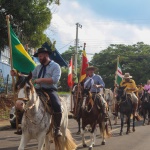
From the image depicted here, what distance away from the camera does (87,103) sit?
11414 millimetres

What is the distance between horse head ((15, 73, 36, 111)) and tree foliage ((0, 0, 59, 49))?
13.0 meters

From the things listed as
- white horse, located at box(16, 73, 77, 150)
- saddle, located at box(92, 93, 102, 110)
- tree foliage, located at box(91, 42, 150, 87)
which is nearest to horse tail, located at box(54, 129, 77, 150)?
white horse, located at box(16, 73, 77, 150)

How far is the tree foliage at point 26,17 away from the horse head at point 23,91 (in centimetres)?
1298

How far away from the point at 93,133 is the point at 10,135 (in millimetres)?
4285

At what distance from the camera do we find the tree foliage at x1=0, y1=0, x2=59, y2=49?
19500 mm

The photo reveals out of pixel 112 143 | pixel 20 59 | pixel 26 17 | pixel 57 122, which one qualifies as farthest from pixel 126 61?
pixel 57 122

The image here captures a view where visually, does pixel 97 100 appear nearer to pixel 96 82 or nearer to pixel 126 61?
pixel 96 82

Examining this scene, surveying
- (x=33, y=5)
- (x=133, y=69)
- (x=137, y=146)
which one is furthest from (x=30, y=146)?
(x=133, y=69)

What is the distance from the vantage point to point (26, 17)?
1972cm

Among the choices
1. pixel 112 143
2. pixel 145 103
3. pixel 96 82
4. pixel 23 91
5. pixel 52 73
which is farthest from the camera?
pixel 145 103

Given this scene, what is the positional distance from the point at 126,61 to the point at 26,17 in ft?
144

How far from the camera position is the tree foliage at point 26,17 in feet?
64.0

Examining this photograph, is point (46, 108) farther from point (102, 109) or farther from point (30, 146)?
point (102, 109)

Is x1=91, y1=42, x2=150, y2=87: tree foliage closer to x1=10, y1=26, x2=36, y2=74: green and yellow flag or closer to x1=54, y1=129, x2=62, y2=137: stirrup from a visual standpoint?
x1=10, y1=26, x2=36, y2=74: green and yellow flag
